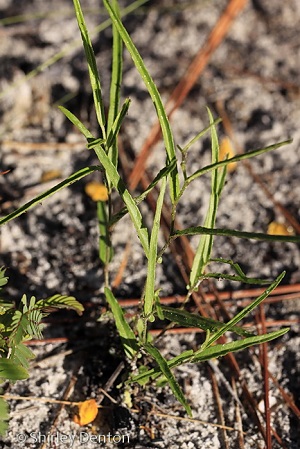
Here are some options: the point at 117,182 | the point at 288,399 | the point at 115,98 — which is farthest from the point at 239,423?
the point at 115,98

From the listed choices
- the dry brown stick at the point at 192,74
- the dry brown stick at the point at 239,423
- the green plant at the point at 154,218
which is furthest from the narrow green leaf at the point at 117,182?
the dry brown stick at the point at 192,74

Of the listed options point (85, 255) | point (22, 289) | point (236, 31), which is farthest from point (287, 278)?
point (236, 31)

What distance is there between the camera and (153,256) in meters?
1.09

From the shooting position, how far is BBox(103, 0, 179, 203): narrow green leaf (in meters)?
1.04

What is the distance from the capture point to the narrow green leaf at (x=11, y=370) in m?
1.07

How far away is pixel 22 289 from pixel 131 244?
36 centimetres

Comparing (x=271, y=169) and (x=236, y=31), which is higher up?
(x=236, y=31)

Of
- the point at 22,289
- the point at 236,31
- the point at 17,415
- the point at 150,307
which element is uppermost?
the point at 236,31

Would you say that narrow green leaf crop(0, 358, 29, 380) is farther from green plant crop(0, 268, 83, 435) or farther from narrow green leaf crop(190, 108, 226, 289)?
narrow green leaf crop(190, 108, 226, 289)

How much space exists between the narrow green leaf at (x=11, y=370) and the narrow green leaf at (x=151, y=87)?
0.43 m

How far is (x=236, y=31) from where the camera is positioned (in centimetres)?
233

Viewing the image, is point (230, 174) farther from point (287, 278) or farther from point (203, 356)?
point (203, 356)

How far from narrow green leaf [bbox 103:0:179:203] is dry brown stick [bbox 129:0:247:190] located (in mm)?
765

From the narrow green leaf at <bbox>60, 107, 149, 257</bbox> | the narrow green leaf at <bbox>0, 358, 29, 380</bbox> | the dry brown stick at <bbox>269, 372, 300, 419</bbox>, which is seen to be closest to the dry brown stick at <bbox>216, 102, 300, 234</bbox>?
the dry brown stick at <bbox>269, 372, 300, 419</bbox>
